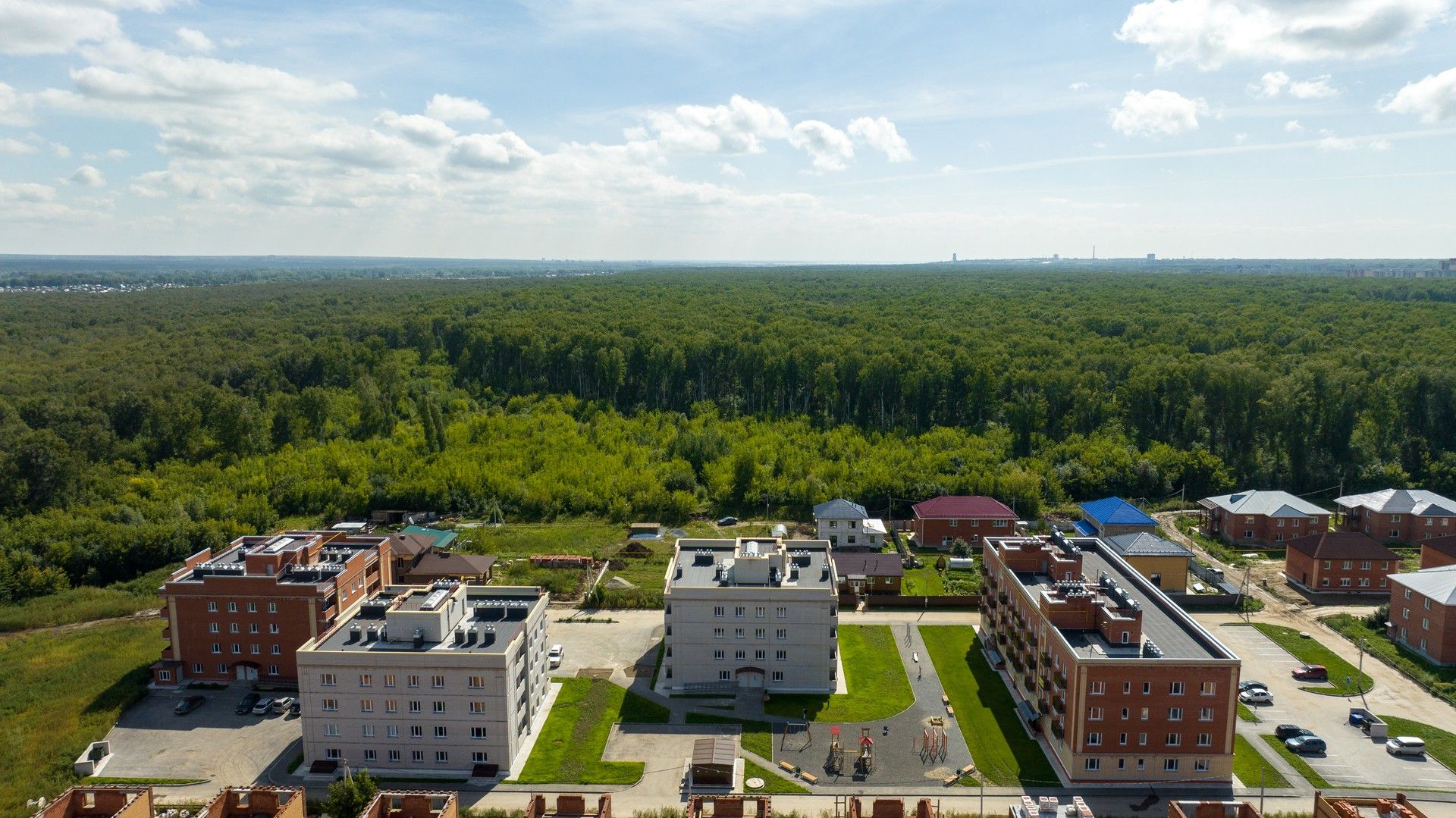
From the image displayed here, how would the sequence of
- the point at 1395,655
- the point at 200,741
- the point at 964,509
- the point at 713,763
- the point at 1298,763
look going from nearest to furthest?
the point at 713,763, the point at 1298,763, the point at 200,741, the point at 1395,655, the point at 964,509

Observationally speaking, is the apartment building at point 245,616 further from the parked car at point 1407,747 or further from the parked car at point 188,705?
the parked car at point 1407,747

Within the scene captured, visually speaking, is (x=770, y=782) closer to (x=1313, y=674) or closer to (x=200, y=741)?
(x=200, y=741)

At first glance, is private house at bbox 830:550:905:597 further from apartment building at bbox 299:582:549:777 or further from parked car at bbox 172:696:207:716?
parked car at bbox 172:696:207:716

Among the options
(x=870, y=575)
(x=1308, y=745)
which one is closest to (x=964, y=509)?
(x=870, y=575)

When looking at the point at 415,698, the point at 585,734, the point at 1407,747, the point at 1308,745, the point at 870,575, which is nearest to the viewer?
the point at 415,698

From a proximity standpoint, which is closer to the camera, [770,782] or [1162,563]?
[770,782]

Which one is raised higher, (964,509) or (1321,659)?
(964,509)

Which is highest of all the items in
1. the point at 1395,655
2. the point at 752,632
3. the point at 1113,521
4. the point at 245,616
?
the point at 245,616
